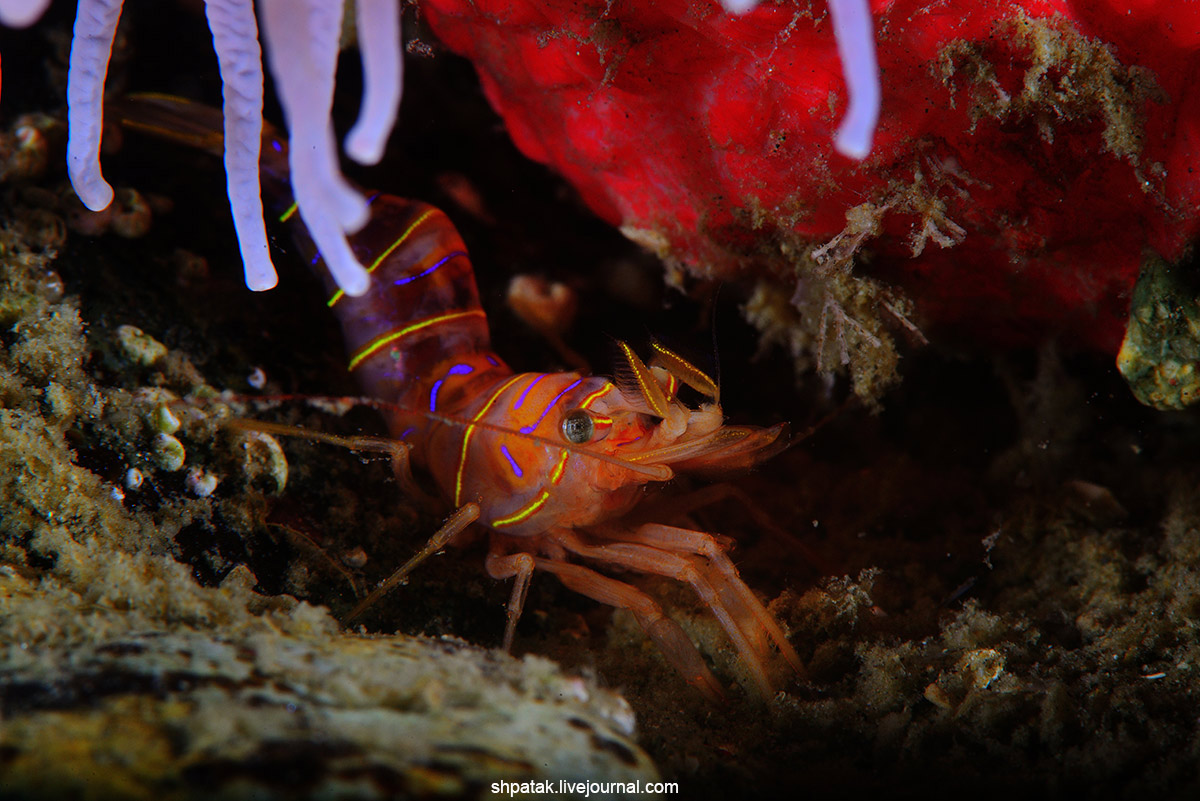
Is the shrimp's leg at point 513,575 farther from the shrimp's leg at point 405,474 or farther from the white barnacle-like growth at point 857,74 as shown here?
the white barnacle-like growth at point 857,74

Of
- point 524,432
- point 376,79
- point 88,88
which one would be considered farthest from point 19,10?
point 524,432

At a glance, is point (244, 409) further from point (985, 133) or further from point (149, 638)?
point (985, 133)

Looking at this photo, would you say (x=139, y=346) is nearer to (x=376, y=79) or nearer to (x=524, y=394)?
(x=524, y=394)

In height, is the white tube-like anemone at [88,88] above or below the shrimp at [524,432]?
above

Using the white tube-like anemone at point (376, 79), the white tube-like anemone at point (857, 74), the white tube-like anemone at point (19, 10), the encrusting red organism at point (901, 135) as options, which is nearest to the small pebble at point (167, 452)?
the white tube-like anemone at point (19, 10)

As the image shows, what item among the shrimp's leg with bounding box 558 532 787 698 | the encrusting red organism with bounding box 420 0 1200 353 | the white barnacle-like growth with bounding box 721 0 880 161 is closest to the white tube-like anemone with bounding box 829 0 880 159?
the white barnacle-like growth with bounding box 721 0 880 161

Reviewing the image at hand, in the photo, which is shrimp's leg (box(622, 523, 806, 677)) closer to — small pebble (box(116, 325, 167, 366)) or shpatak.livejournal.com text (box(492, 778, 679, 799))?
shpatak.livejournal.com text (box(492, 778, 679, 799))
